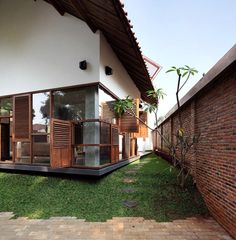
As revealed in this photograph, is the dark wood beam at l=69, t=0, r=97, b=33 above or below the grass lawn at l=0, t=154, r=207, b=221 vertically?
above

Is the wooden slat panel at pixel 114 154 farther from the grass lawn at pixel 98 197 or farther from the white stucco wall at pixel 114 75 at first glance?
the white stucco wall at pixel 114 75

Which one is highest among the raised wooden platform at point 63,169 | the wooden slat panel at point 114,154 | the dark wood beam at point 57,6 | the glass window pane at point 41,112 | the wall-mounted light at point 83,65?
the dark wood beam at point 57,6

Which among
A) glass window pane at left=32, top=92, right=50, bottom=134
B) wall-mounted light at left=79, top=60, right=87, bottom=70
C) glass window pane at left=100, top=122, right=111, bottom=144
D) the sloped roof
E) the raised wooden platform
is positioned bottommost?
the raised wooden platform

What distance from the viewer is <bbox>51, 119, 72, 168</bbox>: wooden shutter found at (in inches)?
222

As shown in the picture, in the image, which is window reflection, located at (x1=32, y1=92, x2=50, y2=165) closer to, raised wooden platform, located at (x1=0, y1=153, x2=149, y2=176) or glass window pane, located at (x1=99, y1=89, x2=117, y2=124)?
raised wooden platform, located at (x1=0, y1=153, x2=149, y2=176)

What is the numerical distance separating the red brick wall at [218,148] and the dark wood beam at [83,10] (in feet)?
11.1

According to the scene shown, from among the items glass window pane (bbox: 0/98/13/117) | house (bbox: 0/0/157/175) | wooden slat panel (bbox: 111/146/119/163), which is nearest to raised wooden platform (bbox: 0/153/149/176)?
house (bbox: 0/0/157/175)

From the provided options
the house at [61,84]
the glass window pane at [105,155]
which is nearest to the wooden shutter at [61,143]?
the house at [61,84]

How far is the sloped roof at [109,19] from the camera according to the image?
194 inches

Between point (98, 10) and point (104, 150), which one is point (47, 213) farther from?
point (98, 10)

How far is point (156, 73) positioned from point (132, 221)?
11195 mm

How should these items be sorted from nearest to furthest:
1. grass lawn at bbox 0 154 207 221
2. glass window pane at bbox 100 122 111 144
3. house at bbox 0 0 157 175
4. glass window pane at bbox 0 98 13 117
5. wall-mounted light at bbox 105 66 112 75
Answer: grass lawn at bbox 0 154 207 221, house at bbox 0 0 157 175, glass window pane at bbox 100 122 111 144, wall-mounted light at bbox 105 66 112 75, glass window pane at bbox 0 98 13 117

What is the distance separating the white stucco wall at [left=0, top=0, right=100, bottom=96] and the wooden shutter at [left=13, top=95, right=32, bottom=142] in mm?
359

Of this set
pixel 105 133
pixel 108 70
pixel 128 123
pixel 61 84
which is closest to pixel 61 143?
pixel 105 133
